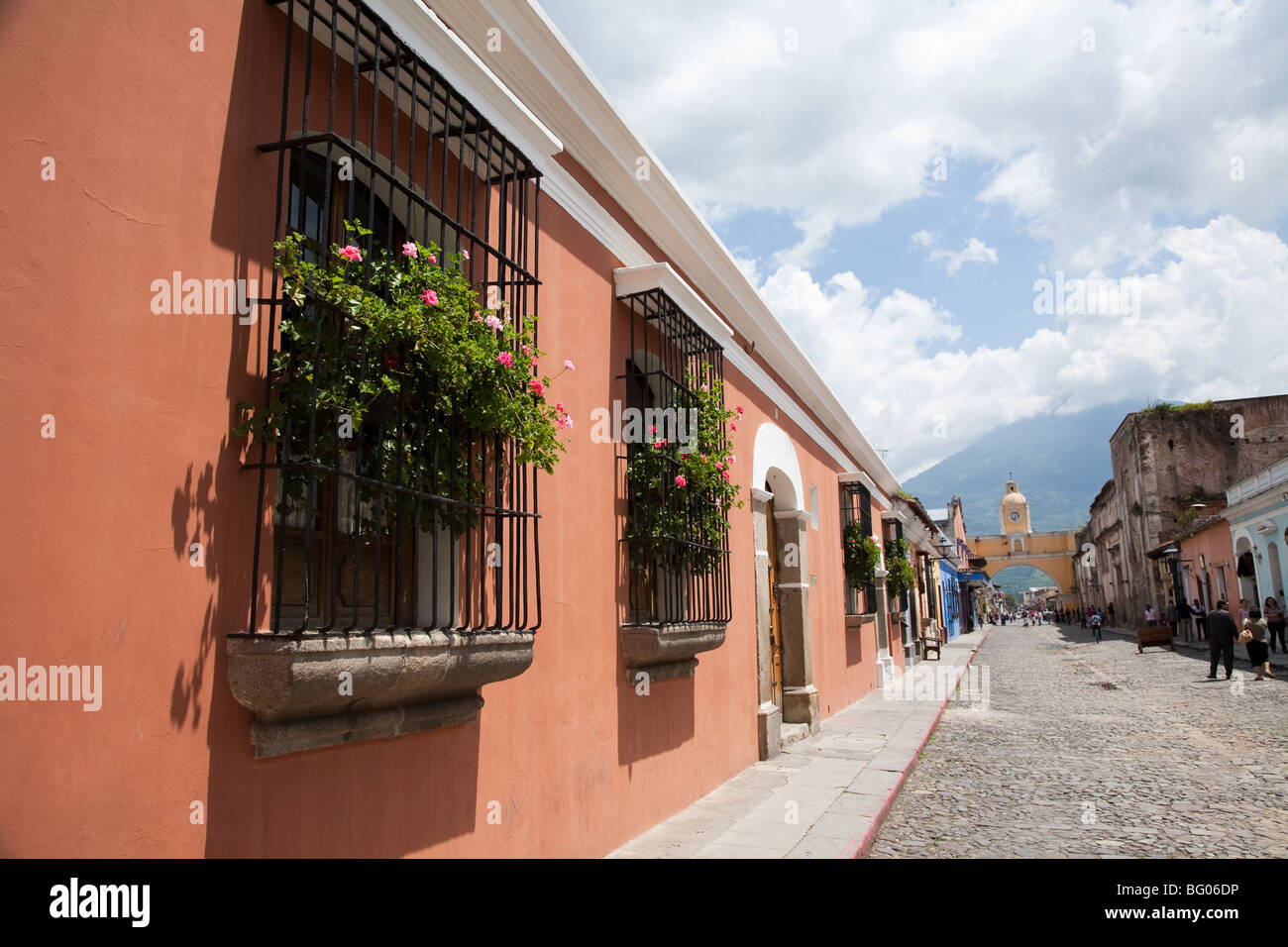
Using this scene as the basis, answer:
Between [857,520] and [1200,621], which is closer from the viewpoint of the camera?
[857,520]

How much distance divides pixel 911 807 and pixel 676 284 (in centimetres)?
387

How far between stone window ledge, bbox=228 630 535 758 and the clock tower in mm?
67947

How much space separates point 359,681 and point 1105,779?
6.07 metres

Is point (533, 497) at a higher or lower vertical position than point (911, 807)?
higher

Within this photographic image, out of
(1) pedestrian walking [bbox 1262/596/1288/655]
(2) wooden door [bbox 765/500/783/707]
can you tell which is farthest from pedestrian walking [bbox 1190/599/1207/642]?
(2) wooden door [bbox 765/500/783/707]

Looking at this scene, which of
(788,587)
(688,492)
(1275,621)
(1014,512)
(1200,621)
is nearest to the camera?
(688,492)

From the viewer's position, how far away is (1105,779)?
256 inches

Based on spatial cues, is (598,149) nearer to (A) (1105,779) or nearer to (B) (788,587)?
(B) (788,587)

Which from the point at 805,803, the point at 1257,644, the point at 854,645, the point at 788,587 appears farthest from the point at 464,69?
the point at 1257,644

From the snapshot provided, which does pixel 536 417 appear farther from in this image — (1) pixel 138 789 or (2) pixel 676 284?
(2) pixel 676 284

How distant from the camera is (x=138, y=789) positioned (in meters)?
2.15

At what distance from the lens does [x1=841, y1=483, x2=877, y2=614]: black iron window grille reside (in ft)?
41.2

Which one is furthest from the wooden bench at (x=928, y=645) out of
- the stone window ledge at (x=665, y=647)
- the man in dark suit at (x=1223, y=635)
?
the stone window ledge at (x=665, y=647)
